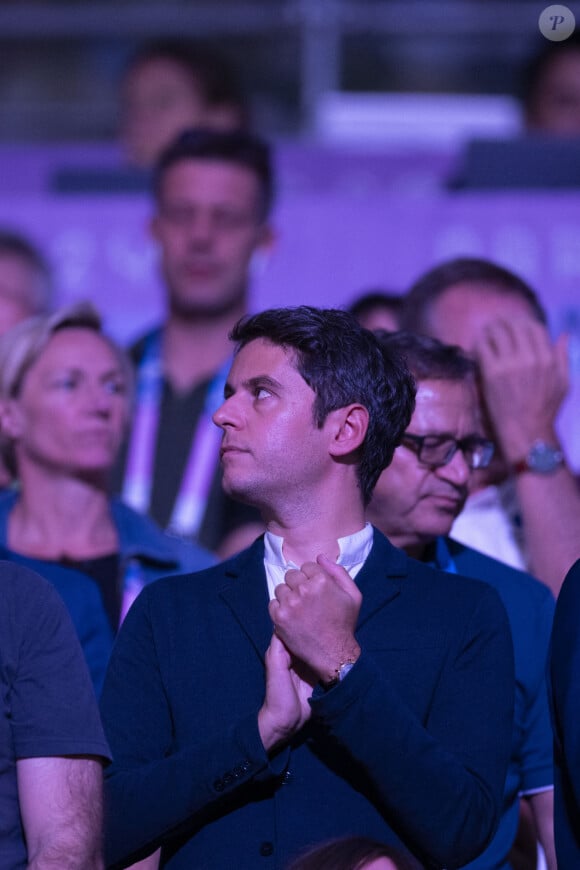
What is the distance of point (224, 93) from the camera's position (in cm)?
566

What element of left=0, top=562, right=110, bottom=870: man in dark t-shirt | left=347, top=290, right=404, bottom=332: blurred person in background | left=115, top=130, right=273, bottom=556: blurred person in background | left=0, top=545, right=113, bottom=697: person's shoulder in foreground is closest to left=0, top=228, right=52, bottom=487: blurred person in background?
left=115, top=130, right=273, bottom=556: blurred person in background

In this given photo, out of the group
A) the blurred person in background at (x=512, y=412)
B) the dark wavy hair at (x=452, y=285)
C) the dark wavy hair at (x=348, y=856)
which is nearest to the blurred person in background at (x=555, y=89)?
the dark wavy hair at (x=452, y=285)

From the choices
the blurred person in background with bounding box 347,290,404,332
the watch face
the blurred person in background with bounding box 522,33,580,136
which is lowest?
the watch face

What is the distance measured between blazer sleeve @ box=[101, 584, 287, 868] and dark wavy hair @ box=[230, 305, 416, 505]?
466mm

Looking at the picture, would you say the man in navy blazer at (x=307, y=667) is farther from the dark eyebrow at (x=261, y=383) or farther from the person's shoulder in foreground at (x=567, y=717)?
the person's shoulder in foreground at (x=567, y=717)

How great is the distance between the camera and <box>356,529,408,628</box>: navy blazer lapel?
2178 millimetres

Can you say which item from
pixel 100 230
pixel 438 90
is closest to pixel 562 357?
pixel 100 230

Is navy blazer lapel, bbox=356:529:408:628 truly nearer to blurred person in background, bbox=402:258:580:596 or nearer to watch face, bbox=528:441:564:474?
blurred person in background, bbox=402:258:580:596

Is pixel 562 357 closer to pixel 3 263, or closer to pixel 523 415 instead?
pixel 523 415

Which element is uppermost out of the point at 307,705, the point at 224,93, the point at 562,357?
the point at 224,93

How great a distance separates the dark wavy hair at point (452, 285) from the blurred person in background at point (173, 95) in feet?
7.34

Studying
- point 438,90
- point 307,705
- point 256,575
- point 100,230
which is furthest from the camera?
point 438,90

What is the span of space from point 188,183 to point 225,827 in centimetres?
293

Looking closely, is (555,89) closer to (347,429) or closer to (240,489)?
(347,429)
